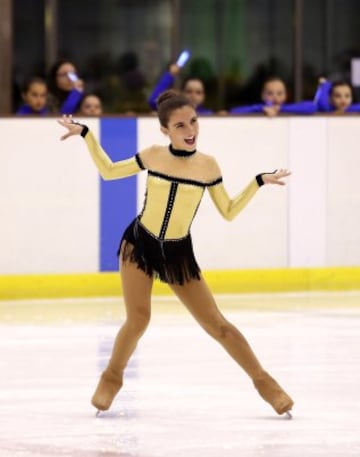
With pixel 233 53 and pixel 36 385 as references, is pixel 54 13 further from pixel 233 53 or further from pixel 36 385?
pixel 36 385

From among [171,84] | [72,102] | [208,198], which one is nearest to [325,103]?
[171,84]

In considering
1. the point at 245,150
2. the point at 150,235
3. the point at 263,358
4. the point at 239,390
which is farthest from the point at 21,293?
the point at 150,235

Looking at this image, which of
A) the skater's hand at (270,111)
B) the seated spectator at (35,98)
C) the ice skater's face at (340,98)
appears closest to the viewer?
the seated spectator at (35,98)

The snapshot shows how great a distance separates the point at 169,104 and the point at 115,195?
4870 millimetres

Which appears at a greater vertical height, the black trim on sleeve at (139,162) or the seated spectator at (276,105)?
the black trim on sleeve at (139,162)

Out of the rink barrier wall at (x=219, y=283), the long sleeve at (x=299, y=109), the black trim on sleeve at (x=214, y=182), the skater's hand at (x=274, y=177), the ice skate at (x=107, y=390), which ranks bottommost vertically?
the rink barrier wall at (x=219, y=283)

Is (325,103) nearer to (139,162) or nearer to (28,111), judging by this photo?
(28,111)

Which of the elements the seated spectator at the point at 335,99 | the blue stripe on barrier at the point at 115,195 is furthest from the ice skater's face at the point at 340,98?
the blue stripe on barrier at the point at 115,195

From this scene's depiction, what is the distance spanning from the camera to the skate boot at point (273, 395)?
622cm

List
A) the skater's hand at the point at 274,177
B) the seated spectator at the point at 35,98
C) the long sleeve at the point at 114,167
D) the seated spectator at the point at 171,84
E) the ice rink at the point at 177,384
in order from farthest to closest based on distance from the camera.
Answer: the seated spectator at the point at 171,84 → the seated spectator at the point at 35,98 → the long sleeve at the point at 114,167 → the skater's hand at the point at 274,177 → the ice rink at the point at 177,384

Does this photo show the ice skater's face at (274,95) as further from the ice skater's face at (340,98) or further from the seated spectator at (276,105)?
the ice skater's face at (340,98)

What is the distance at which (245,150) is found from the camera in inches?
449

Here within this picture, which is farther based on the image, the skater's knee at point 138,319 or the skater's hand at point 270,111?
the skater's hand at point 270,111

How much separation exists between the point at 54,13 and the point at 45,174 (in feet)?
8.42
